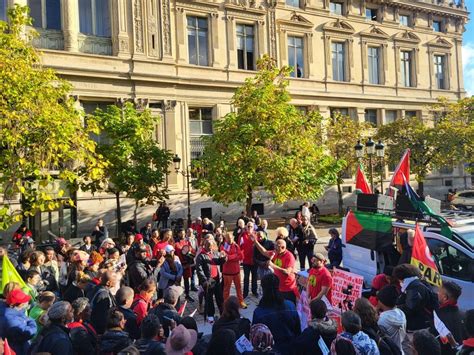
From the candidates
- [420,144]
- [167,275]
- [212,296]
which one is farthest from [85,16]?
[420,144]

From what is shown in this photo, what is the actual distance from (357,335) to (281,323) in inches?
43.2

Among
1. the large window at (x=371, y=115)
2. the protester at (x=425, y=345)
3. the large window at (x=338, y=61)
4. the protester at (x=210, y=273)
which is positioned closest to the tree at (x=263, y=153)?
the protester at (x=210, y=273)

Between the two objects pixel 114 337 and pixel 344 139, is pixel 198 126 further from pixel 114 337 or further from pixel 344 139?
pixel 114 337

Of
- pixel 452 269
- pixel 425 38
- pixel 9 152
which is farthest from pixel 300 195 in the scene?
pixel 425 38

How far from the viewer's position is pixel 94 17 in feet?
76.2

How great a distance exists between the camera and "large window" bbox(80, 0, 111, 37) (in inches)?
901

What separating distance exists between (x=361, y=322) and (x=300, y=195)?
45.6 feet

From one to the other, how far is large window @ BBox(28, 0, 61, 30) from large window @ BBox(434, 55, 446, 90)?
3124cm

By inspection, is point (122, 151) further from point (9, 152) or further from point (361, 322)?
point (361, 322)

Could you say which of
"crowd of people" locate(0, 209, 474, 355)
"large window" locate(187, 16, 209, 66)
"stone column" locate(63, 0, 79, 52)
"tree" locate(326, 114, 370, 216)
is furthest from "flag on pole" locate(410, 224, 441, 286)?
"large window" locate(187, 16, 209, 66)

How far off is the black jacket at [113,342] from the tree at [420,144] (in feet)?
89.9

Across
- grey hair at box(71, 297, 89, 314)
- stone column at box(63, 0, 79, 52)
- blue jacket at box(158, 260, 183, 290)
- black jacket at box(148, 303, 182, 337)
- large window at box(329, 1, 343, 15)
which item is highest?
large window at box(329, 1, 343, 15)

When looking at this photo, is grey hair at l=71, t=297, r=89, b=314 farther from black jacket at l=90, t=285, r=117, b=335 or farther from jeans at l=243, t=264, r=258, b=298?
jeans at l=243, t=264, r=258, b=298

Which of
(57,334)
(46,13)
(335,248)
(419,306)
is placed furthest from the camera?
(46,13)
